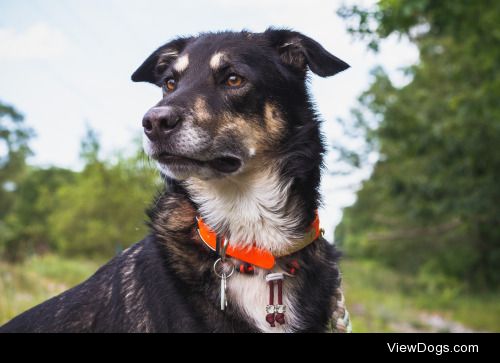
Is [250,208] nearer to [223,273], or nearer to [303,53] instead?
[223,273]

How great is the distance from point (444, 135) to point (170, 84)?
33.0 feet

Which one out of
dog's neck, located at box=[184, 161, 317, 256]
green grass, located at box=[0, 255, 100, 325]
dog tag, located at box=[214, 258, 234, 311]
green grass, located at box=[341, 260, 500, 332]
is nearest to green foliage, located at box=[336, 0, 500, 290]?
green grass, located at box=[341, 260, 500, 332]

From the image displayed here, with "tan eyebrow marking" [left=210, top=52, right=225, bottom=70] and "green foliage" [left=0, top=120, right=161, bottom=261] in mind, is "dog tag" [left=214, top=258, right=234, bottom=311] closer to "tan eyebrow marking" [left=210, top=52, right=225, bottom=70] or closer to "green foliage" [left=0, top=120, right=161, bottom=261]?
"tan eyebrow marking" [left=210, top=52, right=225, bottom=70]

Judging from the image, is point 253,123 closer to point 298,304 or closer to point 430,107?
point 298,304

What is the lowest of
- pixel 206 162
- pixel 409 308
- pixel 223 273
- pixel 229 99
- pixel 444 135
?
pixel 223 273

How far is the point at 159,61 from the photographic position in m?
3.94

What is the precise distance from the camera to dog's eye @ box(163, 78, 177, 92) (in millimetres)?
3594

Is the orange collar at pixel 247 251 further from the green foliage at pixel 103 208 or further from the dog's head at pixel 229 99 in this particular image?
the green foliage at pixel 103 208

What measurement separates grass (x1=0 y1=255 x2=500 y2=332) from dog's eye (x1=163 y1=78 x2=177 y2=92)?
346 centimetres

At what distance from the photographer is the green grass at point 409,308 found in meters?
11.2
